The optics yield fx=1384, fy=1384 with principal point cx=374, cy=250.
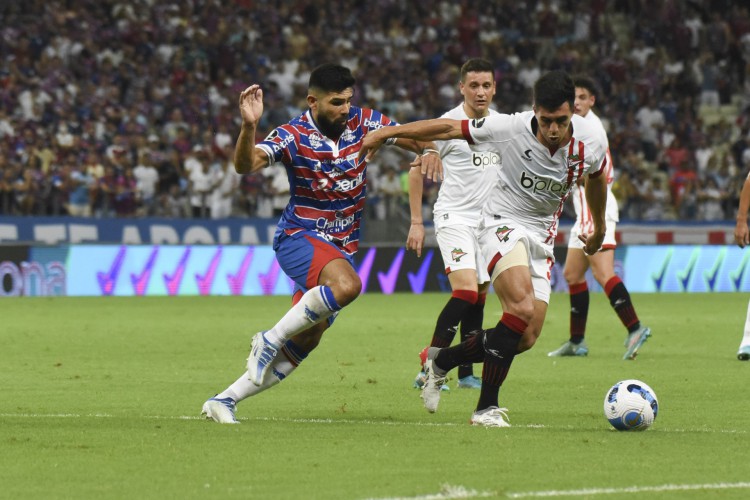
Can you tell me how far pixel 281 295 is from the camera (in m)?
23.5

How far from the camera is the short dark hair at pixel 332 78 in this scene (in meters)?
8.57

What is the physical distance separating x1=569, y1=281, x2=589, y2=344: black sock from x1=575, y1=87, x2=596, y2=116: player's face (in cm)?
190

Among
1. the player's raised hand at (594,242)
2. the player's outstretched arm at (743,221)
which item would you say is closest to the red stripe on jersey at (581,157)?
the player's raised hand at (594,242)

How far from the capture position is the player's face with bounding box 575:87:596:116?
12.6 metres

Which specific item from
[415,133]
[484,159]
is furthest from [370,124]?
[484,159]

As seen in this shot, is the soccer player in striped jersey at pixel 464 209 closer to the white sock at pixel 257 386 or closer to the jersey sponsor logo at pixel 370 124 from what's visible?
the jersey sponsor logo at pixel 370 124

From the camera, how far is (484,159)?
11.0 m

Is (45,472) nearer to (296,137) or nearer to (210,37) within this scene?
(296,137)

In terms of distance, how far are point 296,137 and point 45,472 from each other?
286cm

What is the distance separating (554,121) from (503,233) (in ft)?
2.73

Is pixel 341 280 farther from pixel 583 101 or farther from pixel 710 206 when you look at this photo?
pixel 710 206

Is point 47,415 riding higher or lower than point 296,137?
lower

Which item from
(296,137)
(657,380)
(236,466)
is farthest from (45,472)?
(657,380)

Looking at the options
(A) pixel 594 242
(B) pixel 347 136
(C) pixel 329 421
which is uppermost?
(B) pixel 347 136
